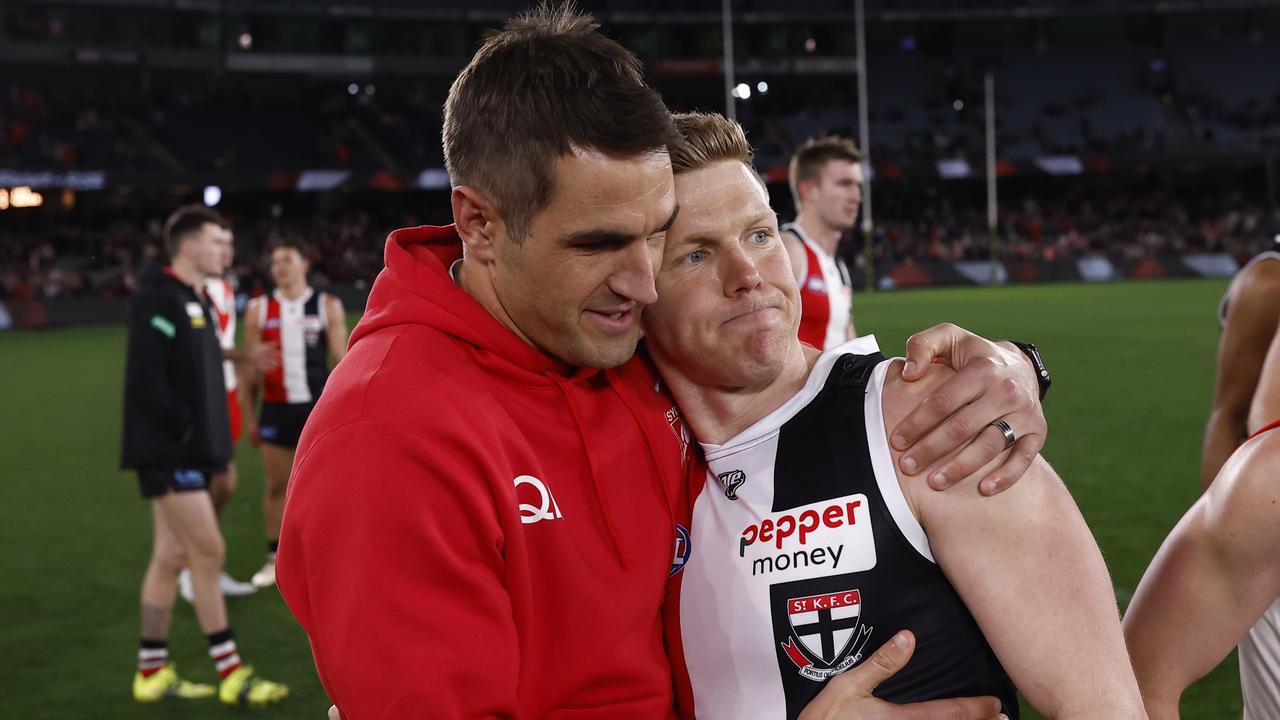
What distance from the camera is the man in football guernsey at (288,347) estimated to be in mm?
8438

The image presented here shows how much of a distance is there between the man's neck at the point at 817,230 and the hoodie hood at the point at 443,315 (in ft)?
20.7

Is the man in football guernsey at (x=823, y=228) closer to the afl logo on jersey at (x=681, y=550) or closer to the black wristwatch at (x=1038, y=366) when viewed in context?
the black wristwatch at (x=1038, y=366)

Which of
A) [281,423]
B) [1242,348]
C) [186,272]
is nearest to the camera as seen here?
[1242,348]

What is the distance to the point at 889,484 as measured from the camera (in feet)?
6.65

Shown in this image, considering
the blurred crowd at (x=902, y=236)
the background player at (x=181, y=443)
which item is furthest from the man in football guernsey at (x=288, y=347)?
the blurred crowd at (x=902, y=236)

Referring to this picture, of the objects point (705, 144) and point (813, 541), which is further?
point (705, 144)

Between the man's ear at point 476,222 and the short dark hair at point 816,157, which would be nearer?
the man's ear at point 476,222

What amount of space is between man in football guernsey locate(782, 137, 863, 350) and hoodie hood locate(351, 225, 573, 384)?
18.3ft

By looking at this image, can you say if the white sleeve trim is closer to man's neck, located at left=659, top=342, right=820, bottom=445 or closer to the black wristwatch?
man's neck, located at left=659, top=342, right=820, bottom=445

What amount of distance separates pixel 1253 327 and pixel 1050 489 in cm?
288

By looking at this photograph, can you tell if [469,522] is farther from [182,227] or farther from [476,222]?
[182,227]

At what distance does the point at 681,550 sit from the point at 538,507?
42cm

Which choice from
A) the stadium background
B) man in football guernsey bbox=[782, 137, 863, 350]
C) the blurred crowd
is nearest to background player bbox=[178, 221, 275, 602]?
man in football guernsey bbox=[782, 137, 863, 350]

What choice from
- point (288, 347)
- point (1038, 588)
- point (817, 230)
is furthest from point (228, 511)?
point (1038, 588)
